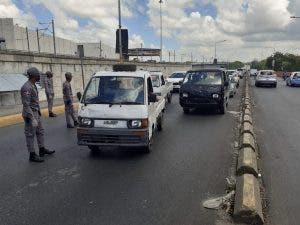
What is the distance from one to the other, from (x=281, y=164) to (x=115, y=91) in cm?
392

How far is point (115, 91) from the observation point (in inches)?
363

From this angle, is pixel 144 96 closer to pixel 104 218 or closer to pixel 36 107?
pixel 36 107

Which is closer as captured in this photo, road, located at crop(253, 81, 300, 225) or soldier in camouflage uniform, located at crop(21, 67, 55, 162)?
road, located at crop(253, 81, 300, 225)

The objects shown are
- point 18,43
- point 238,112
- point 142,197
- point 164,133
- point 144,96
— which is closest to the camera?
point 142,197

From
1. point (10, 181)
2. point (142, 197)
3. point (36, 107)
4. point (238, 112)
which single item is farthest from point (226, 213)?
point (238, 112)

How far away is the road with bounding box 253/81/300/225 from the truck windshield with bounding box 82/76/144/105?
10.3 ft

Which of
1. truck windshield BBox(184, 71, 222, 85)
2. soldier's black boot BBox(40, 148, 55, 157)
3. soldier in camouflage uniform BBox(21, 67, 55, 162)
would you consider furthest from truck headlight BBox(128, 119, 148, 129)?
truck windshield BBox(184, 71, 222, 85)

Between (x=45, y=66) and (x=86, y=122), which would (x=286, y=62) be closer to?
(x=45, y=66)

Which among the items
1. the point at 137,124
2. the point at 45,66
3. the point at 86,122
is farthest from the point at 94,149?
the point at 45,66

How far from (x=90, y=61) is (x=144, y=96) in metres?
22.4

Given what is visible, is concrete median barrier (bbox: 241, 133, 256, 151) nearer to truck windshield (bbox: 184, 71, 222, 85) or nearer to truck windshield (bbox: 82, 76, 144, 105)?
truck windshield (bbox: 82, 76, 144, 105)

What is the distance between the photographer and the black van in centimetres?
1655

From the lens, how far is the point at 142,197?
611 cm

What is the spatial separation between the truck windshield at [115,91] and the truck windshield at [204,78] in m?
8.21
